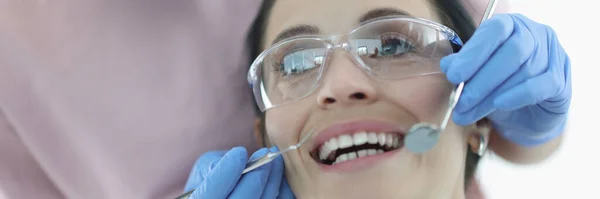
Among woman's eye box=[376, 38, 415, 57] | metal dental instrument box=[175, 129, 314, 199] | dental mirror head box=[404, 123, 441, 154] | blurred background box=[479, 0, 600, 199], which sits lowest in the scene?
blurred background box=[479, 0, 600, 199]

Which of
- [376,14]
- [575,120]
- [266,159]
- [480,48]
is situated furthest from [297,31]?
[575,120]

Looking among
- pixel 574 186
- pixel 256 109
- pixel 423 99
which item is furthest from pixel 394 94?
pixel 574 186

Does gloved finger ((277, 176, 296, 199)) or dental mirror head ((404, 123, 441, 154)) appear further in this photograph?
gloved finger ((277, 176, 296, 199))

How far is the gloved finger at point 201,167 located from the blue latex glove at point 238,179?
1 centimetres

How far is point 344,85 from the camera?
990 mm

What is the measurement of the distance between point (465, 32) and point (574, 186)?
557mm

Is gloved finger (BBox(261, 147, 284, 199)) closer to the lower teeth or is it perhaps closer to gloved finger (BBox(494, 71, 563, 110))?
the lower teeth

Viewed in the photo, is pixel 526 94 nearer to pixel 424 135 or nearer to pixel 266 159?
pixel 424 135

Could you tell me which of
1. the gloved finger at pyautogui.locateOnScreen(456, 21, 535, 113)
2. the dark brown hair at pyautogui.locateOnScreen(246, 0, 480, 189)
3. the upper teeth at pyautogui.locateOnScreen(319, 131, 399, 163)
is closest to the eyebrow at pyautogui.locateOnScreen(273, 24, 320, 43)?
the dark brown hair at pyautogui.locateOnScreen(246, 0, 480, 189)

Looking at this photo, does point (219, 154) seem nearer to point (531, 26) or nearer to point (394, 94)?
point (394, 94)

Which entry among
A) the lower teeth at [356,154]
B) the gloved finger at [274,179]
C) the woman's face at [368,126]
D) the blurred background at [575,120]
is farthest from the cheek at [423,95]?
the blurred background at [575,120]

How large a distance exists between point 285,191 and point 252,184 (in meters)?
0.13

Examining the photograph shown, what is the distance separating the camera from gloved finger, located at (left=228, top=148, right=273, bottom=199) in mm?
1095

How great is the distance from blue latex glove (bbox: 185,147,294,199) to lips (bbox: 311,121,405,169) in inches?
4.8
